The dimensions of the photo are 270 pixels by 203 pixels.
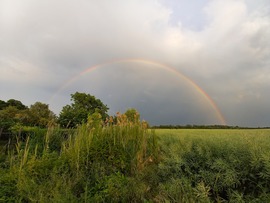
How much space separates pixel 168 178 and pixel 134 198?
673 millimetres

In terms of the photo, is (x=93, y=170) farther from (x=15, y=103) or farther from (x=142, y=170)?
(x=15, y=103)

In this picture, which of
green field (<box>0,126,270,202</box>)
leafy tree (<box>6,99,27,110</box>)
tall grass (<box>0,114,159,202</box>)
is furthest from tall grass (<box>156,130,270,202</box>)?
leafy tree (<box>6,99,27,110</box>)

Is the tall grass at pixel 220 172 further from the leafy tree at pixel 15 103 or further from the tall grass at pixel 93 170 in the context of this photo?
the leafy tree at pixel 15 103

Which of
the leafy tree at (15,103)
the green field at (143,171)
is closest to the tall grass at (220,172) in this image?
the green field at (143,171)

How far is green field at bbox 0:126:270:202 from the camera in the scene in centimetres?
322

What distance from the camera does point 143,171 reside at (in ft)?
16.1

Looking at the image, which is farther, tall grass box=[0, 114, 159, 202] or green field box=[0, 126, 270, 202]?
tall grass box=[0, 114, 159, 202]

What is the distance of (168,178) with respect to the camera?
13.5 ft

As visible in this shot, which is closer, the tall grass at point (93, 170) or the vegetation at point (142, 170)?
the vegetation at point (142, 170)

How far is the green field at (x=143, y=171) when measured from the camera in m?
3.22

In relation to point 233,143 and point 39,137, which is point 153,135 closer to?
point 233,143

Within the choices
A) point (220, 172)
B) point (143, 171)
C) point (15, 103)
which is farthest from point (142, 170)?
point (15, 103)

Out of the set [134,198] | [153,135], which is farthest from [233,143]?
[153,135]

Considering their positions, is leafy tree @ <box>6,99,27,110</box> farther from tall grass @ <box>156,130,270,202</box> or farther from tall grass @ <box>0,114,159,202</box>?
tall grass @ <box>156,130,270,202</box>
